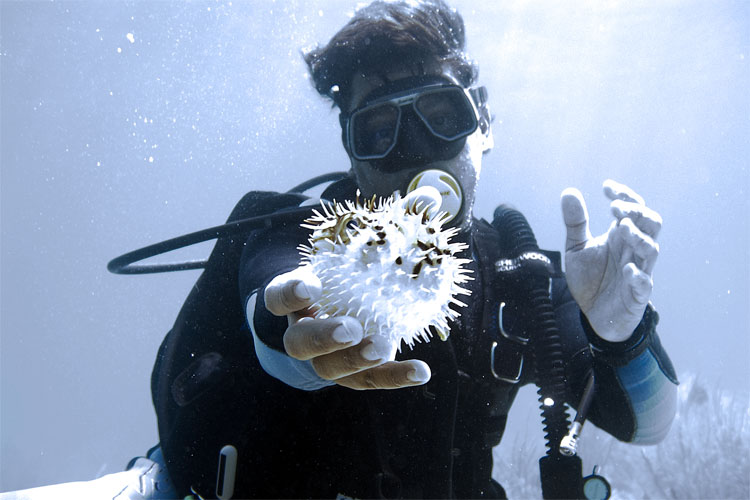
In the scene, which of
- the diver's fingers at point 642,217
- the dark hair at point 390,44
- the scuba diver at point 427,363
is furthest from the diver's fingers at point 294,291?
the dark hair at point 390,44

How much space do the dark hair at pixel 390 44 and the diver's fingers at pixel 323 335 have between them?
7.65ft

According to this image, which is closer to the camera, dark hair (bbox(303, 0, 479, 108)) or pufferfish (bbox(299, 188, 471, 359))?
pufferfish (bbox(299, 188, 471, 359))

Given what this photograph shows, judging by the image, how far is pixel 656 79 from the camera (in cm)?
2959

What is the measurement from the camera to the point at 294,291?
1.15 meters

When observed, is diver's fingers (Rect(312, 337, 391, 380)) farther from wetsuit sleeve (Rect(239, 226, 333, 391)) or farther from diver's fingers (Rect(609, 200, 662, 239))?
diver's fingers (Rect(609, 200, 662, 239))

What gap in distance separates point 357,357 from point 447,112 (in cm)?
222

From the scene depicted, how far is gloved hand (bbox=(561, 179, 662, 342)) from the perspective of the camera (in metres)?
2.03

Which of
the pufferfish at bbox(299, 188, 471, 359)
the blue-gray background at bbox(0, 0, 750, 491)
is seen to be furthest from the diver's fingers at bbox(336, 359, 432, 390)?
the blue-gray background at bbox(0, 0, 750, 491)

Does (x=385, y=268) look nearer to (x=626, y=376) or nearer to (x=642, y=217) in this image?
(x=642, y=217)

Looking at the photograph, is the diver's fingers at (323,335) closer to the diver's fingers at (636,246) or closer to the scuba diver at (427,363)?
the scuba diver at (427,363)

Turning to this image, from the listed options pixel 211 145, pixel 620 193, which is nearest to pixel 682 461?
pixel 620 193

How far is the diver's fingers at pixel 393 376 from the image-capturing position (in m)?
1.27

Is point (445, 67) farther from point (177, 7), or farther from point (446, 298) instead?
point (177, 7)

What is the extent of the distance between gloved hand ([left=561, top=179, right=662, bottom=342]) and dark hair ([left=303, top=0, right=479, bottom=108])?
150cm
